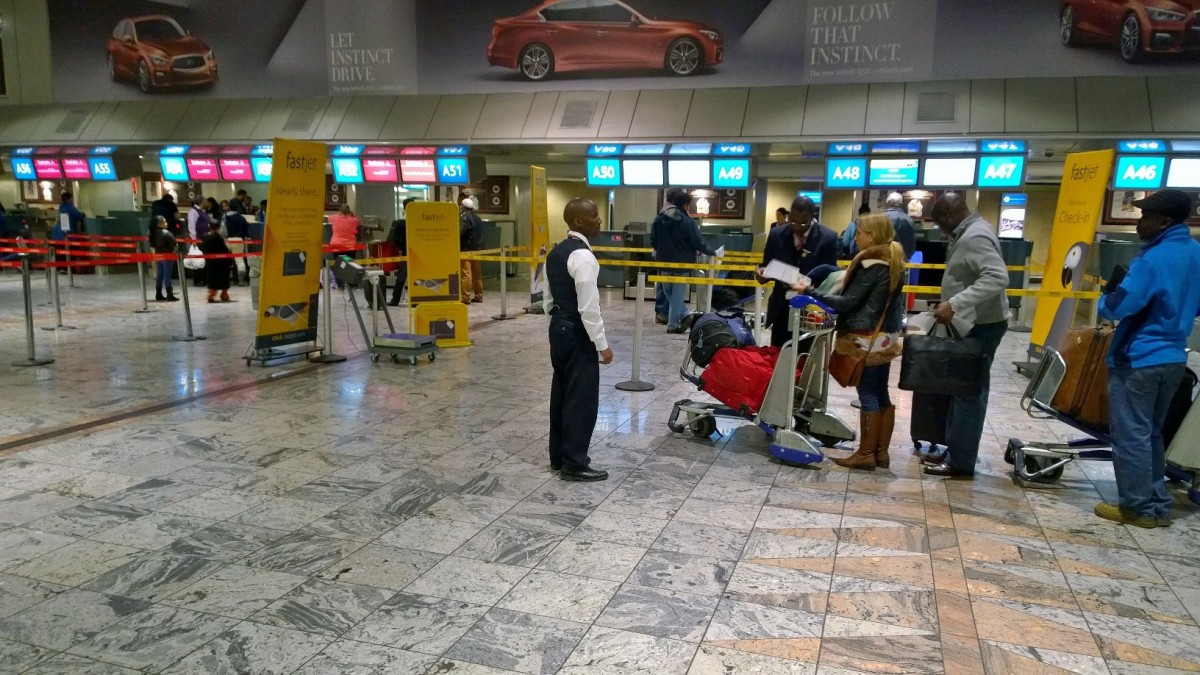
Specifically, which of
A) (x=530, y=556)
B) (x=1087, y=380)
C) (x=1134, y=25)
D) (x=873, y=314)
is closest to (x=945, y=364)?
(x=873, y=314)

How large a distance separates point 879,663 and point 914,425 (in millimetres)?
2836

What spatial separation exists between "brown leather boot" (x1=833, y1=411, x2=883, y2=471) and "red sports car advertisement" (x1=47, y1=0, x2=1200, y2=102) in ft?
32.8

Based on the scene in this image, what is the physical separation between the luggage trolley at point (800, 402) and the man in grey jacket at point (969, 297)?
0.69 metres

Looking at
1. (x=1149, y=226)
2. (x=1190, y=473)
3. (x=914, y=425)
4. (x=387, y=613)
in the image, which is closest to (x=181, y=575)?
(x=387, y=613)

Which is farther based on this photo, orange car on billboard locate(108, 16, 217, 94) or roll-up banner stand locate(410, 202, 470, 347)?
orange car on billboard locate(108, 16, 217, 94)

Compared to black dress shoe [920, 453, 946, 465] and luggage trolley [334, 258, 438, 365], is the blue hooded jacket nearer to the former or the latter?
black dress shoe [920, 453, 946, 465]

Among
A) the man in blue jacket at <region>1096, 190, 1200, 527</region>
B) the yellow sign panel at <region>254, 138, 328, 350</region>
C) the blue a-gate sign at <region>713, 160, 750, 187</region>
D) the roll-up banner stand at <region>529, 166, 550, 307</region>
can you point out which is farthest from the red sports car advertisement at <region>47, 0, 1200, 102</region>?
the man in blue jacket at <region>1096, 190, 1200, 527</region>

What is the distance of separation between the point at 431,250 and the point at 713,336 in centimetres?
466

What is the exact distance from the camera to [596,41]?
1482 centimetres

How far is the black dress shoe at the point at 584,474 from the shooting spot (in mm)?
4836

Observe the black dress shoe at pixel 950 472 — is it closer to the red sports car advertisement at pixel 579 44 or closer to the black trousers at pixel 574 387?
the black trousers at pixel 574 387

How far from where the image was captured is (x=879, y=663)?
287 centimetres

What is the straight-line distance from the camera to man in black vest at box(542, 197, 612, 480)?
4.53 metres

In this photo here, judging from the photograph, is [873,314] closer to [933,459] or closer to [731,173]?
[933,459]
